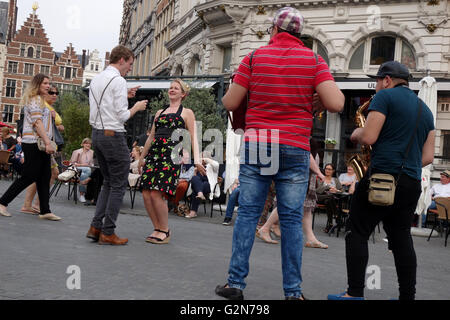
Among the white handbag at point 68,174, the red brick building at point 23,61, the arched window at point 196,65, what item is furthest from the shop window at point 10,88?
the white handbag at point 68,174

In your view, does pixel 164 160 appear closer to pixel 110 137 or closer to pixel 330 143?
pixel 110 137

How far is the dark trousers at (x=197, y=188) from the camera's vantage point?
37.1 ft

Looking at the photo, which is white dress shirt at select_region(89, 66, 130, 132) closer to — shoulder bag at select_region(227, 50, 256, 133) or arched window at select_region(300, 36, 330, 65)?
shoulder bag at select_region(227, 50, 256, 133)

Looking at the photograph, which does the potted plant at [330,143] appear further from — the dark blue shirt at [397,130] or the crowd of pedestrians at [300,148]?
the dark blue shirt at [397,130]

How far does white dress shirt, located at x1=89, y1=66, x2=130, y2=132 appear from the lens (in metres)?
5.97

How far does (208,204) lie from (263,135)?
11172 mm

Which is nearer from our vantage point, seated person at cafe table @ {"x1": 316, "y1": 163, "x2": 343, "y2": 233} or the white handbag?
seated person at cafe table @ {"x1": 316, "y1": 163, "x2": 343, "y2": 233}

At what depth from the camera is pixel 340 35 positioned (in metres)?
→ 21.7

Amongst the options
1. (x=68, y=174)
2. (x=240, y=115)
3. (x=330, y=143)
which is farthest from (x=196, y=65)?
(x=240, y=115)

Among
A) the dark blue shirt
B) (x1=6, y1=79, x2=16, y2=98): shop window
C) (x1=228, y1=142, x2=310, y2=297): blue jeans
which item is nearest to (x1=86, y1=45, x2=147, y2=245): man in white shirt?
(x1=228, y1=142, x2=310, y2=297): blue jeans

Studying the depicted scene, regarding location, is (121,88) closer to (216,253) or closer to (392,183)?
(216,253)

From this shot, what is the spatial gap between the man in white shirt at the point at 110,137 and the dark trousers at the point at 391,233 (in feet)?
9.40

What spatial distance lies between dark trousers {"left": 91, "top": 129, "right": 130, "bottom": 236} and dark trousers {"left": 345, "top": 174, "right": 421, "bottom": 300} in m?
2.85

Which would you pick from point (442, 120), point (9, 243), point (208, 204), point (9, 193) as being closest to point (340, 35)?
point (442, 120)
